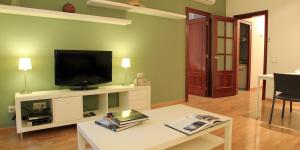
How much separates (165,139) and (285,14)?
4.46 meters

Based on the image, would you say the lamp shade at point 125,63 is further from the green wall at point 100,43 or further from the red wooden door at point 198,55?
the red wooden door at point 198,55

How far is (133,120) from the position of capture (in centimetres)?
171

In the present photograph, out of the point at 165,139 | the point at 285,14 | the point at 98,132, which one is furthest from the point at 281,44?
the point at 98,132

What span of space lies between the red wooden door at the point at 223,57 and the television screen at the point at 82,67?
2.86 m

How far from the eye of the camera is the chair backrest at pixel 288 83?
2.85 m

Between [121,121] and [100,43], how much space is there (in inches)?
81.3

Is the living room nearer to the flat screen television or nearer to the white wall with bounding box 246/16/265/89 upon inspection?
the flat screen television

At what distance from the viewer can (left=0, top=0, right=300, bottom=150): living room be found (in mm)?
2475

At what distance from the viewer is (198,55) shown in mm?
5312

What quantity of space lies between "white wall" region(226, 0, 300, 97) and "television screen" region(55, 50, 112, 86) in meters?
3.72

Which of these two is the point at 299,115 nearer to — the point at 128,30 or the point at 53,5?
the point at 128,30

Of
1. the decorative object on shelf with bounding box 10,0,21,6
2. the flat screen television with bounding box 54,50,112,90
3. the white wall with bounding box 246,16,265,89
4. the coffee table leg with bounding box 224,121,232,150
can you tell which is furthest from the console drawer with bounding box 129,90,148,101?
the white wall with bounding box 246,16,265,89

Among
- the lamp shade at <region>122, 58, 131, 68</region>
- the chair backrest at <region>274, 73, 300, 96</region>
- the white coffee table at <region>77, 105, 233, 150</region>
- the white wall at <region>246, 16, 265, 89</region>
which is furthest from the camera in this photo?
the white wall at <region>246, 16, 265, 89</region>

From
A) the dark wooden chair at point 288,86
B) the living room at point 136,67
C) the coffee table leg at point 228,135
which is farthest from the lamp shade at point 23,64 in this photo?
the dark wooden chair at point 288,86
